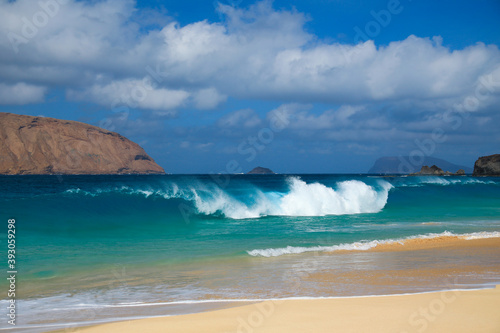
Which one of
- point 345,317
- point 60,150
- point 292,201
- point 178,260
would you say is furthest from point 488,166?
point 60,150

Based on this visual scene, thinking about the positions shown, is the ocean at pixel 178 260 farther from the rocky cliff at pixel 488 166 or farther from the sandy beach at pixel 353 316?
the rocky cliff at pixel 488 166

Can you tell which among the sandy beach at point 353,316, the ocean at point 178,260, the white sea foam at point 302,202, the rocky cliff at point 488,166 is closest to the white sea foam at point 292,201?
the white sea foam at point 302,202

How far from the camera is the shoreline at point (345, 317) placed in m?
5.09

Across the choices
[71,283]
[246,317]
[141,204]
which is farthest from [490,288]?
[141,204]

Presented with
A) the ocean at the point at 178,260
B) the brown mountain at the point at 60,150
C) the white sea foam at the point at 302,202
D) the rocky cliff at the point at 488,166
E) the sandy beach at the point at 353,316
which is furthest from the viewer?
the brown mountain at the point at 60,150

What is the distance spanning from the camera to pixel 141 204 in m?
25.3

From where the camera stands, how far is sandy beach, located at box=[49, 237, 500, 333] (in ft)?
16.7

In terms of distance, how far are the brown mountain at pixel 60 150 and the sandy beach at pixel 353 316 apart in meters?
143

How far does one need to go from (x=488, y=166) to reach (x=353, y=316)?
13853 cm

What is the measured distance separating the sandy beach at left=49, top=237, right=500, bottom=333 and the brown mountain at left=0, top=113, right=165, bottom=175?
142665mm

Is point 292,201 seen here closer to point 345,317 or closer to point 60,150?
point 345,317

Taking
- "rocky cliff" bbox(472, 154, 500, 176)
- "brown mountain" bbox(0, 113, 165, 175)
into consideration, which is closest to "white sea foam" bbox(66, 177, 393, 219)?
"rocky cliff" bbox(472, 154, 500, 176)

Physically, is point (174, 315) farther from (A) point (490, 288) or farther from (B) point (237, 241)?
(B) point (237, 241)

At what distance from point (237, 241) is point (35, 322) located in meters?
8.61
